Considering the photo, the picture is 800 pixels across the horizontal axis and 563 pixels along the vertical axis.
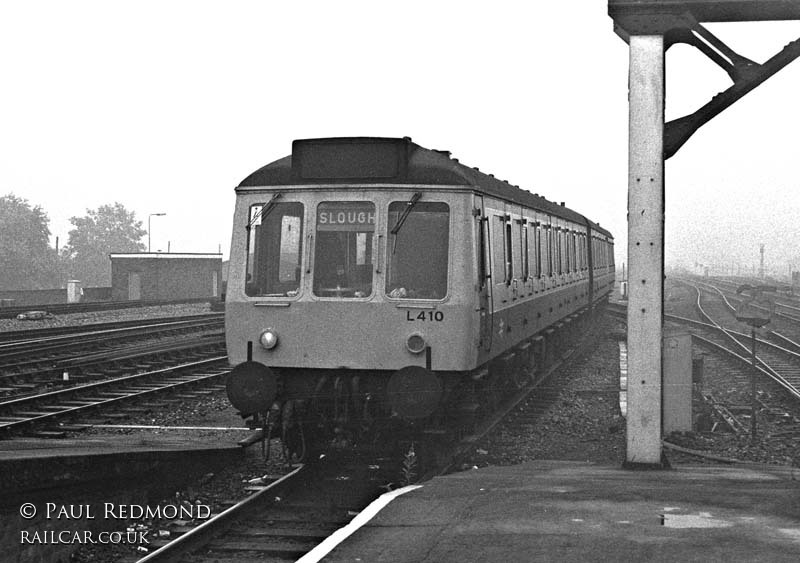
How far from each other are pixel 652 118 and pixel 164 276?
186 ft

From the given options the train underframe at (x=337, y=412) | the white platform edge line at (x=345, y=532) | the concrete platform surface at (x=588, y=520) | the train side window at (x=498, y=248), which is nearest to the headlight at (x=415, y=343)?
the train underframe at (x=337, y=412)

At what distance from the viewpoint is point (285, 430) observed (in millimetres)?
9508

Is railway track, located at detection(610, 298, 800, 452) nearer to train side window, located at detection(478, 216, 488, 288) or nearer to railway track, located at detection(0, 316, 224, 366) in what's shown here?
train side window, located at detection(478, 216, 488, 288)

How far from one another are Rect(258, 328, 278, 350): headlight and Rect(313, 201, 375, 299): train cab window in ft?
1.80

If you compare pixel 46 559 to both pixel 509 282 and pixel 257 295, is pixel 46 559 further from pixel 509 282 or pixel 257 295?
pixel 509 282

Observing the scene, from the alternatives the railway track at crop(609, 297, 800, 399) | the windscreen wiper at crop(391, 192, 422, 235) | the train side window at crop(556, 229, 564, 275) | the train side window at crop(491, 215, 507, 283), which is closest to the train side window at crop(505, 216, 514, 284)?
the train side window at crop(491, 215, 507, 283)

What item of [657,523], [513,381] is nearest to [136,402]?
[513,381]

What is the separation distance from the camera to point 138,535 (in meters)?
7.50

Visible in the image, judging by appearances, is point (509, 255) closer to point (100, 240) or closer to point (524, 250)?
point (524, 250)

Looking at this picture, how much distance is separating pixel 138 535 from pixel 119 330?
20.0m

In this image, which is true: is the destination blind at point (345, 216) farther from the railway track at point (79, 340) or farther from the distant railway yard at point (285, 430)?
the railway track at point (79, 340)

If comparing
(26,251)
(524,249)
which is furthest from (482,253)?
(26,251)

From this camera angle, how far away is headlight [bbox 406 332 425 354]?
30.7 feet

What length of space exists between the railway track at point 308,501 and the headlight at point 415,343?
2.69 feet
